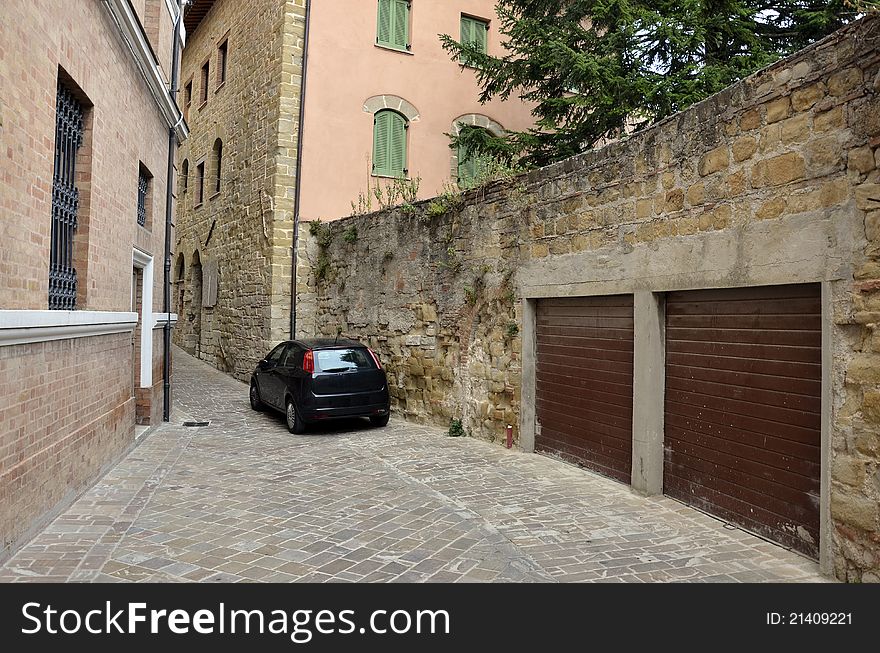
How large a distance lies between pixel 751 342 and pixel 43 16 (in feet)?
19.7

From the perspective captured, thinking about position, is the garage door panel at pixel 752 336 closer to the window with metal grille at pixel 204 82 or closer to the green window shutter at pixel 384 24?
the green window shutter at pixel 384 24

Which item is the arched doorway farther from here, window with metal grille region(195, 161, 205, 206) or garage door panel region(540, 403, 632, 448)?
garage door panel region(540, 403, 632, 448)

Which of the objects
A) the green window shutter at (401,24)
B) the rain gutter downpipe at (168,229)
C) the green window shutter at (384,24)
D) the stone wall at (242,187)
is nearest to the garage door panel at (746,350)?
the rain gutter downpipe at (168,229)

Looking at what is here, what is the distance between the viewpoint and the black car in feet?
32.3

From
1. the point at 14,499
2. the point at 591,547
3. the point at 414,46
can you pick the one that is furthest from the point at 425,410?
the point at 414,46

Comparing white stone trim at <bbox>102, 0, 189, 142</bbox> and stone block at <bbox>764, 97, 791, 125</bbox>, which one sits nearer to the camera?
stone block at <bbox>764, 97, 791, 125</bbox>

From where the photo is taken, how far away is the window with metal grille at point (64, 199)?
602cm

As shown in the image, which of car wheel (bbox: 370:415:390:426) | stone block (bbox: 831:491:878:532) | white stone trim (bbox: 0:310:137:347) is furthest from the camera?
car wheel (bbox: 370:415:390:426)

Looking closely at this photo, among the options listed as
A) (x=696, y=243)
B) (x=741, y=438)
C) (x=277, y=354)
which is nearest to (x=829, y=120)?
(x=696, y=243)

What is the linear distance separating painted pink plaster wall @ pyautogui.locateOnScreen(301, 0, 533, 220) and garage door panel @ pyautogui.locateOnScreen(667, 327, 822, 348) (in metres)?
10.4

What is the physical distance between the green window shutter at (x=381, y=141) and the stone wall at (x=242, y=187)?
1.84m

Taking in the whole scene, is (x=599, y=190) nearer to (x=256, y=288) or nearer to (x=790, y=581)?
(x=790, y=581)

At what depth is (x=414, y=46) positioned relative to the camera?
52.4ft

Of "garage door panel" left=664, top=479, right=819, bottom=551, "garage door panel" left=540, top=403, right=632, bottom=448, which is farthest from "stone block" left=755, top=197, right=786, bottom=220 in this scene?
"garage door panel" left=540, top=403, right=632, bottom=448
